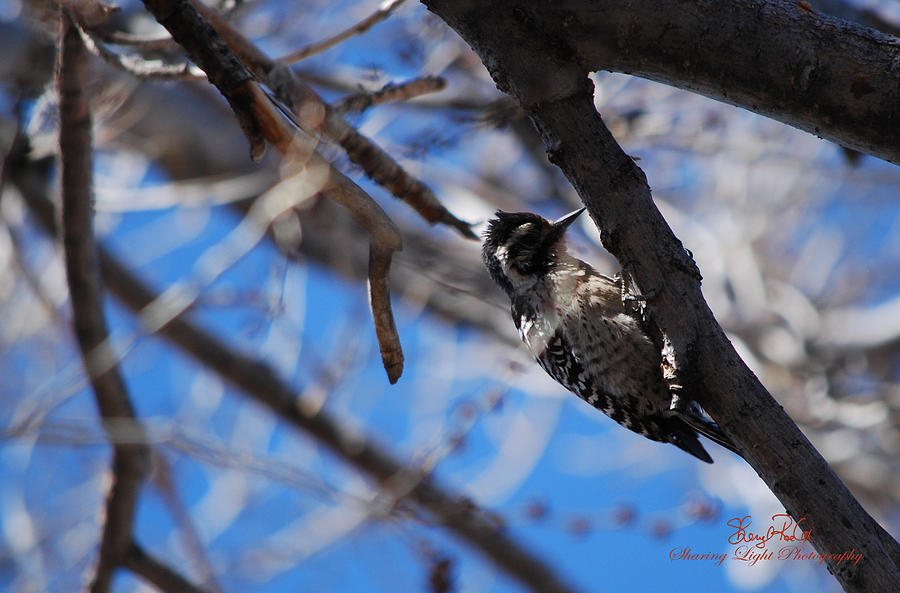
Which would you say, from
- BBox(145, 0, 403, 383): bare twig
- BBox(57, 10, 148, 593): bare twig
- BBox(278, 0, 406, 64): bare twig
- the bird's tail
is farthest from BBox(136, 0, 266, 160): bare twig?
the bird's tail

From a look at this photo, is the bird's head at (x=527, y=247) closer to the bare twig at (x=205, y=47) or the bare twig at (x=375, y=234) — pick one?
the bare twig at (x=375, y=234)

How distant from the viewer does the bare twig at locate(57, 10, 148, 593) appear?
3.58 m

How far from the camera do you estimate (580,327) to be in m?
4.11

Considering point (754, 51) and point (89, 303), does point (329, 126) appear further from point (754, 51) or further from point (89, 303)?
point (89, 303)

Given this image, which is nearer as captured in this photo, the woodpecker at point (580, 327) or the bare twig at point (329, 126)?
the bare twig at point (329, 126)

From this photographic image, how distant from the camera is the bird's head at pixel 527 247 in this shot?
4387 mm

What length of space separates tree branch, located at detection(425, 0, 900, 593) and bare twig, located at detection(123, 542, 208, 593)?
2.89 m

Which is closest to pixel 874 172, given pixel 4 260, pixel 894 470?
pixel 894 470

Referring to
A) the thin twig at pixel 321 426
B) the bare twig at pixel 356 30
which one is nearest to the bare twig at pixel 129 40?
the bare twig at pixel 356 30

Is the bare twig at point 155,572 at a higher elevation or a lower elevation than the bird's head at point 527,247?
lower

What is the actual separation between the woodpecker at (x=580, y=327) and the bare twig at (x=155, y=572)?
211cm

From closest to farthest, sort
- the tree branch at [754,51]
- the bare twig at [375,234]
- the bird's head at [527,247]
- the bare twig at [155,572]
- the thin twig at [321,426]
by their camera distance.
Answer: the tree branch at [754,51] < the bare twig at [375,234] < the bare twig at [155,572] < the bird's head at [527,247] < the thin twig at [321,426]

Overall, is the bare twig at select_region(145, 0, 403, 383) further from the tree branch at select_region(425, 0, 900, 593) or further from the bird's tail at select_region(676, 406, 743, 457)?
the bird's tail at select_region(676, 406, 743, 457)

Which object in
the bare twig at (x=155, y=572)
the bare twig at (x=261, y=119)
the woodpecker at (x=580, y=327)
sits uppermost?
the woodpecker at (x=580, y=327)
